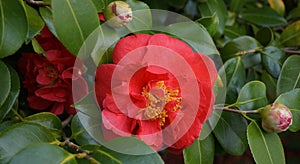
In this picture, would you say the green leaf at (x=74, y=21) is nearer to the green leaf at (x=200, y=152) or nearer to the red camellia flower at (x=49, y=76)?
the red camellia flower at (x=49, y=76)

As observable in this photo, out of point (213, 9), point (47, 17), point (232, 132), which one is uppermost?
point (47, 17)

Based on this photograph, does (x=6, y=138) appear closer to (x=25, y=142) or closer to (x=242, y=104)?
(x=25, y=142)

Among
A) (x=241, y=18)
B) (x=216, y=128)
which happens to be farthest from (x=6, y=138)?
(x=241, y=18)

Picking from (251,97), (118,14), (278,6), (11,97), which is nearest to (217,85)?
(251,97)

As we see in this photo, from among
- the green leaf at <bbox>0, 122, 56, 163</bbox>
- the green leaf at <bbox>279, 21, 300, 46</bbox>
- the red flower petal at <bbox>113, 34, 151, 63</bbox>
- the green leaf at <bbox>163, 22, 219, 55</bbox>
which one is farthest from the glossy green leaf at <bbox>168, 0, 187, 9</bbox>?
the green leaf at <bbox>0, 122, 56, 163</bbox>

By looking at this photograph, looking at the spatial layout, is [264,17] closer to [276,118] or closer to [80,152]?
[276,118]

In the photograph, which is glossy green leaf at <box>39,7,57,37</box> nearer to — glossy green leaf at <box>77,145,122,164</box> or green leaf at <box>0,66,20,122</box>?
green leaf at <box>0,66,20,122</box>
